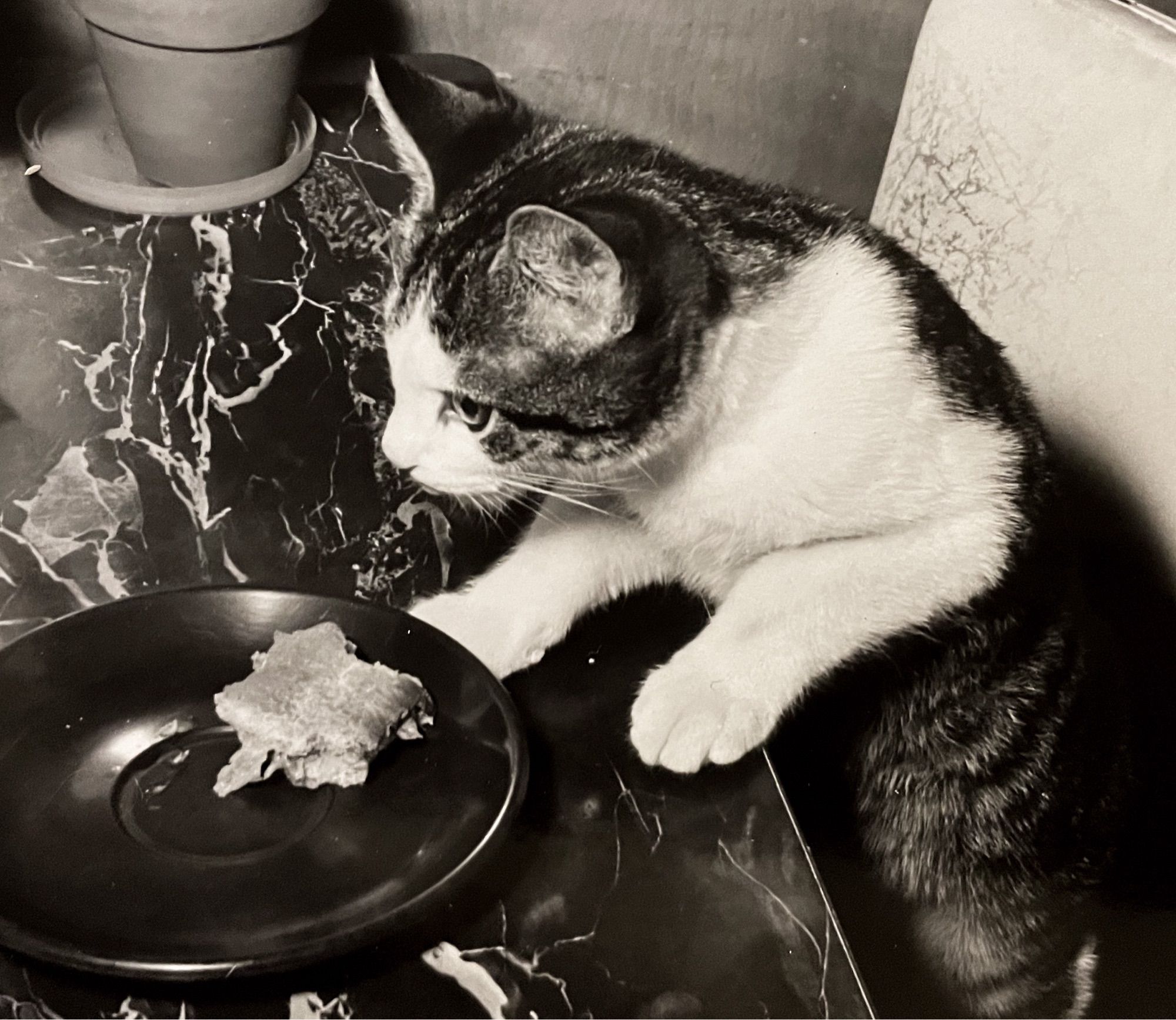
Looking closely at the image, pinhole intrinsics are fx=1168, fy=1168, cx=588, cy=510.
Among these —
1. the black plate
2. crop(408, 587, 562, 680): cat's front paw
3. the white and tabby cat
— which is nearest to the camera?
the black plate

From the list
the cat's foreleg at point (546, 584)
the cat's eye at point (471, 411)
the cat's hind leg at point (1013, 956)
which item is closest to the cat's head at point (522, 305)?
the cat's eye at point (471, 411)

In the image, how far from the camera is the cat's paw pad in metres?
0.79

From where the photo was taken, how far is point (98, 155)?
2.68 ft

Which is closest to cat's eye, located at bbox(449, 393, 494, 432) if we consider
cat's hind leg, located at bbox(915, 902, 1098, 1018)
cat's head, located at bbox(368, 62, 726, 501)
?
cat's head, located at bbox(368, 62, 726, 501)

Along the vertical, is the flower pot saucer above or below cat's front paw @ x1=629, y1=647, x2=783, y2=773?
above

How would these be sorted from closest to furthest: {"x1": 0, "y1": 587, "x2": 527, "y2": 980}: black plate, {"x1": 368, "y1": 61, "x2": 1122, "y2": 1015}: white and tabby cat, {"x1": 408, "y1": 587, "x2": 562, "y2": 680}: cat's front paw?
1. {"x1": 0, "y1": 587, "x2": 527, "y2": 980}: black plate
2. {"x1": 368, "y1": 61, "x2": 1122, "y2": 1015}: white and tabby cat
3. {"x1": 408, "y1": 587, "x2": 562, "y2": 680}: cat's front paw

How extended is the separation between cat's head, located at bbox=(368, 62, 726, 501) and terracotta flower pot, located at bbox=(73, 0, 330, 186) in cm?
7

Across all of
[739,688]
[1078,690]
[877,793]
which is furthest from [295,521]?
[1078,690]

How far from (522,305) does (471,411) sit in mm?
89

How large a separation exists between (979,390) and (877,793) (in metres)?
0.30

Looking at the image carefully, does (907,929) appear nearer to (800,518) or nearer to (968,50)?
(800,518)

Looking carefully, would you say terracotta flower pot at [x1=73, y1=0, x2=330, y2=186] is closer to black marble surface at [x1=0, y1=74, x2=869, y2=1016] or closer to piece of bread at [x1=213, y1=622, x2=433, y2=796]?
black marble surface at [x1=0, y1=74, x2=869, y2=1016]

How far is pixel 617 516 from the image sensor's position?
0.94m

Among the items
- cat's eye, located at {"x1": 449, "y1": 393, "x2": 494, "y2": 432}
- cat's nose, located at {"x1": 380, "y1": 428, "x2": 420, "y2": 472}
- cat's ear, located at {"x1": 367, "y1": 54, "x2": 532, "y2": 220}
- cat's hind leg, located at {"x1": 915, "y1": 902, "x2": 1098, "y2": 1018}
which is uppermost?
cat's ear, located at {"x1": 367, "y1": 54, "x2": 532, "y2": 220}
